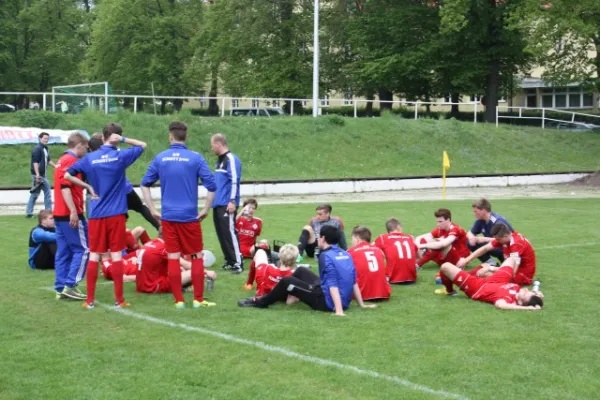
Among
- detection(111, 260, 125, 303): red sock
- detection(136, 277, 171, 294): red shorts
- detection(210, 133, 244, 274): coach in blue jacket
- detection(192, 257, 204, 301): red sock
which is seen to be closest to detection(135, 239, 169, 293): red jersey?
detection(136, 277, 171, 294): red shorts

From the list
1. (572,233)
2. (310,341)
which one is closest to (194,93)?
(572,233)

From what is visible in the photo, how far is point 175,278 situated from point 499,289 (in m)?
3.98

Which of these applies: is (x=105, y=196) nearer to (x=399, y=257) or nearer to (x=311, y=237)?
(x=399, y=257)

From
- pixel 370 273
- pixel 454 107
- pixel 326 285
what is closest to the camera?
pixel 326 285

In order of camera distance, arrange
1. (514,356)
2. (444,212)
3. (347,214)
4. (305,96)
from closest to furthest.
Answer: (514,356) < (444,212) < (347,214) < (305,96)

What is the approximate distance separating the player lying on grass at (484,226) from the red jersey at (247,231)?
355 centimetres

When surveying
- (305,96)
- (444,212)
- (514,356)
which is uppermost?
(305,96)

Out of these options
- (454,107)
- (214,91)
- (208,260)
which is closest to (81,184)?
(208,260)

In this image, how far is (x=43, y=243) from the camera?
12391mm

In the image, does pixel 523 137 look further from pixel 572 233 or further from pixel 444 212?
pixel 444 212

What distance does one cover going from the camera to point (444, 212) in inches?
476

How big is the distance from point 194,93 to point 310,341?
5306 cm

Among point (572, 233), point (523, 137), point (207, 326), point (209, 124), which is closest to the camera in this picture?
point (207, 326)

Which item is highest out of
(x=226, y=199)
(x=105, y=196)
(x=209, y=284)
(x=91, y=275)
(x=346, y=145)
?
(x=346, y=145)
